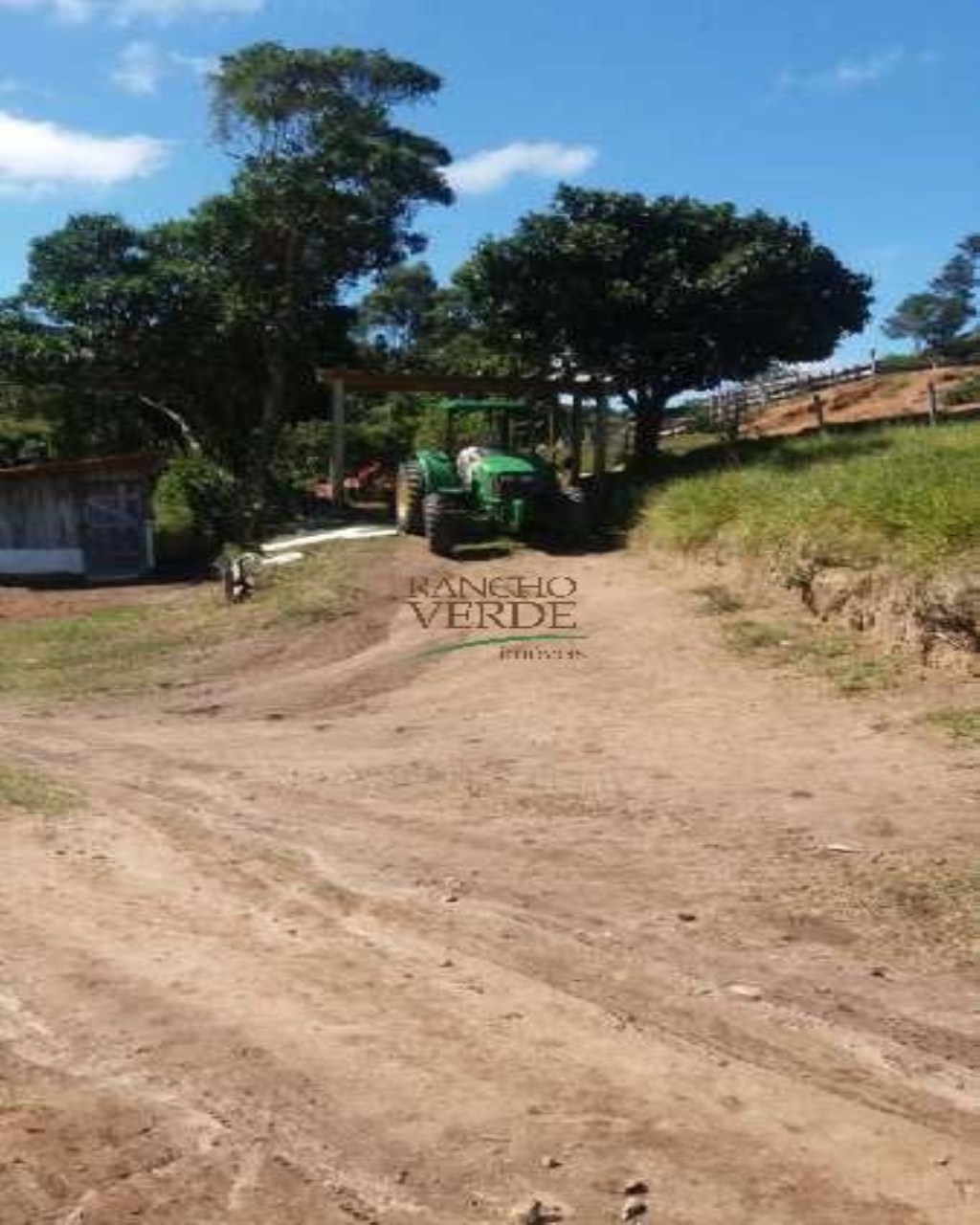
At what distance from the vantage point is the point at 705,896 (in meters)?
6.24

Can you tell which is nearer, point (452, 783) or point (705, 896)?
point (705, 896)

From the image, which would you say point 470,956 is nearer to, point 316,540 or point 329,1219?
point 329,1219

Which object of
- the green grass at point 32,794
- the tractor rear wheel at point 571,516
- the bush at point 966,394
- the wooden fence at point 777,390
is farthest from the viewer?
the wooden fence at point 777,390

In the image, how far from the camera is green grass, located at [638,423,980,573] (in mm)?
11641

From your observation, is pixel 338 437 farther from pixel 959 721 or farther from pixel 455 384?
pixel 959 721

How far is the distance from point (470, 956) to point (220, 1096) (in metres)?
1.60

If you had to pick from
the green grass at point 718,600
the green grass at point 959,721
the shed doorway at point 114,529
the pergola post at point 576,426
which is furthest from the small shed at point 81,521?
the green grass at point 959,721

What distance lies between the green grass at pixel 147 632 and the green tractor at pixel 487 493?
1694 millimetres

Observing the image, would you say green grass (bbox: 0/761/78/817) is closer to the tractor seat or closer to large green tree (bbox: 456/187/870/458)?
the tractor seat

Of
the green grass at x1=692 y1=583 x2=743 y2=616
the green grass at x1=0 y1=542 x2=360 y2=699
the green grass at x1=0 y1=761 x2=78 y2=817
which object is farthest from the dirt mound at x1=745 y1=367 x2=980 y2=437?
the green grass at x1=0 y1=761 x2=78 y2=817

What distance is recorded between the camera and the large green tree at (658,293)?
22.4 m

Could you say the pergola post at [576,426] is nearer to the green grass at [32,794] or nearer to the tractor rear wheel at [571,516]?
the tractor rear wheel at [571,516]

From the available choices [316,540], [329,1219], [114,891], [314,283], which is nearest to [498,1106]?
[329,1219]

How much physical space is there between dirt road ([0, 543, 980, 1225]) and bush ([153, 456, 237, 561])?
51.7 feet
